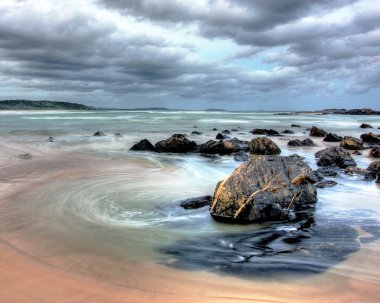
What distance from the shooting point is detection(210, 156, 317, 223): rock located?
5973 millimetres

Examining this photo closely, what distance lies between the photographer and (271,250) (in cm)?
464

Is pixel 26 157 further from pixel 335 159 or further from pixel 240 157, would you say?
pixel 335 159

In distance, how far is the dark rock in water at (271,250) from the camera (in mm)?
4078

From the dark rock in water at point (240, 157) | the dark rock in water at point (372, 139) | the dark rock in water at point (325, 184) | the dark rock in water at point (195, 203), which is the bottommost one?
the dark rock in water at point (195, 203)

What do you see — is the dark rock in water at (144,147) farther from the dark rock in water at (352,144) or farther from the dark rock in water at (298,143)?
the dark rock in water at (352,144)

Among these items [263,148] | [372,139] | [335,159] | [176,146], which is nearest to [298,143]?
[263,148]

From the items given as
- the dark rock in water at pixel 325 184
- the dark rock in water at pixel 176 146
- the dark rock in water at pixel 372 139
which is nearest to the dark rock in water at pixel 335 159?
the dark rock in water at pixel 325 184

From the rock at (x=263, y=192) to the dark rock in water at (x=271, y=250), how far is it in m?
0.48

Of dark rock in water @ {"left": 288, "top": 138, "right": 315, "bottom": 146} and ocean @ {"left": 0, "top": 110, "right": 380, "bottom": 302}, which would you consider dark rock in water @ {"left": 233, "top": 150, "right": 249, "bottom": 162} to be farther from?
dark rock in water @ {"left": 288, "top": 138, "right": 315, "bottom": 146}

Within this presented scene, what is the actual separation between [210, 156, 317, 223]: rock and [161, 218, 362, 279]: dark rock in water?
476 millimetres

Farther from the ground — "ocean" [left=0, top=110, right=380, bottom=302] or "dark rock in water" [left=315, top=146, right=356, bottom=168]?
"dark rock in water" [left=315, top=146, right=356, bottom=168]

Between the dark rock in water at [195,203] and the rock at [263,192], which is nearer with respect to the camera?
the rock at [263,192]

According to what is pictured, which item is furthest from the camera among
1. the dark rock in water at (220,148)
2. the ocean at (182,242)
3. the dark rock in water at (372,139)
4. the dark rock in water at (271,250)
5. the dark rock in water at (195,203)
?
the dark rock in water at (372,139)

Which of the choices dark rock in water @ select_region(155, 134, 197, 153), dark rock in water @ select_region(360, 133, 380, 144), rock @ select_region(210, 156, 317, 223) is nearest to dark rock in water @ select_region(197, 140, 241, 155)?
dark rock in water @ select_region(155, 134, 197, 153)
